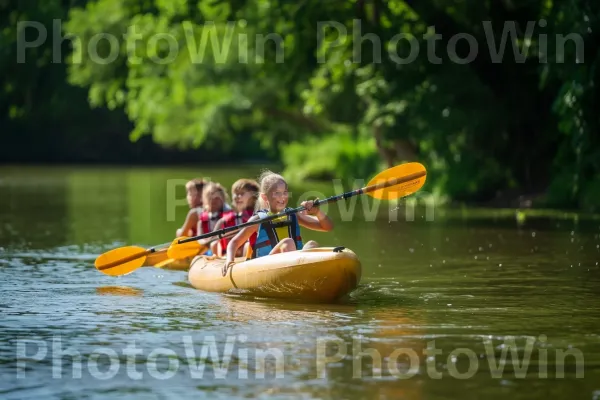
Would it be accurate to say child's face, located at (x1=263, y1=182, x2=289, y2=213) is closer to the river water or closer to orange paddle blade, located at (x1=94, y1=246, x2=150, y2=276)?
the river water

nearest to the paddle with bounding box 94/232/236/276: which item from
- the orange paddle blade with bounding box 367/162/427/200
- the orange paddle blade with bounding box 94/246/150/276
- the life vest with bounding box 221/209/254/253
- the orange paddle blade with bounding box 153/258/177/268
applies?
the orange paddle blade with bounding box 94/246/150/276

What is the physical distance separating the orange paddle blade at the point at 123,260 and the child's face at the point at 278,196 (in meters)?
2.80

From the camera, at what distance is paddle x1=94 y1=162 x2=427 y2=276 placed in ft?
43.4

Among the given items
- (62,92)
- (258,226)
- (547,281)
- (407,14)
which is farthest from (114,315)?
(62,92)

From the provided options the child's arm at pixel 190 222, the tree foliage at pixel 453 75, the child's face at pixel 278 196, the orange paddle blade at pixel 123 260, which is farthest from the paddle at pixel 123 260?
the tree foliage at pixel 453 75

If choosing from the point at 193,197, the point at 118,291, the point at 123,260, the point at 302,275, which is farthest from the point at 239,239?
the point at 193,197

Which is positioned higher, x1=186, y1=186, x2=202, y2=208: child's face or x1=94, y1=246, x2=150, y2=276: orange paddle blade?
x1=186, y1=186, x2=202, y2=208: child's face

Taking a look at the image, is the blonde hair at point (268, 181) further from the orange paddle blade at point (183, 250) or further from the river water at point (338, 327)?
the orange paddle blade at point (183, 250)

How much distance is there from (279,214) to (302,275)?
79 centimetres

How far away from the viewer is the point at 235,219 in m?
15.1

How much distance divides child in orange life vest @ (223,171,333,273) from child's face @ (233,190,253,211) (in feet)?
4.22

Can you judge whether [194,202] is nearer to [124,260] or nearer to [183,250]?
[183,250]

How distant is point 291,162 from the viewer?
44.3 meters

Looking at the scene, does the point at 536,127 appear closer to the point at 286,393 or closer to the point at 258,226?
the point at 258,226
